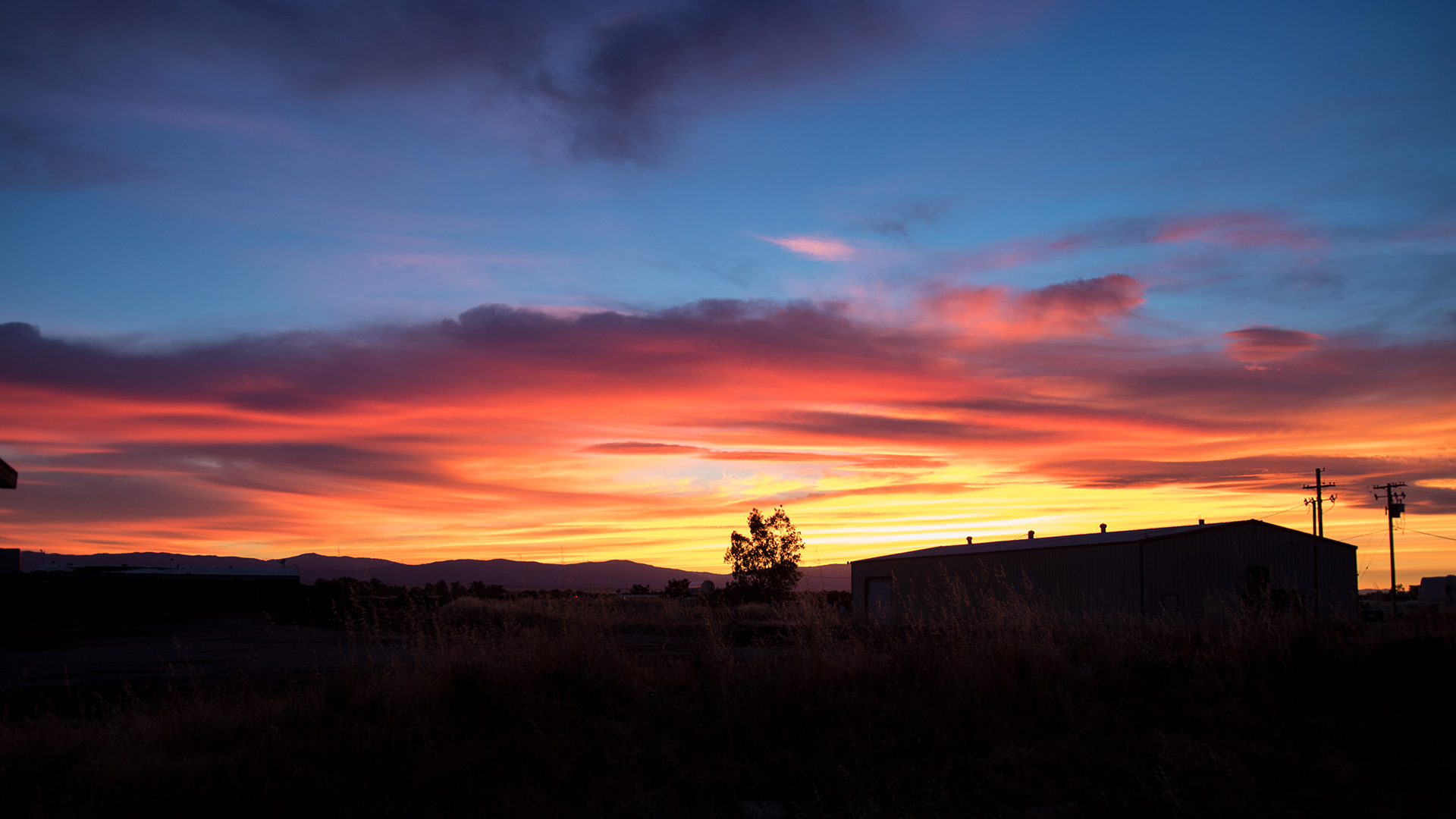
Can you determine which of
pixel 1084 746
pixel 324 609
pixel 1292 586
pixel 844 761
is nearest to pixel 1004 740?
pixel 1084 746

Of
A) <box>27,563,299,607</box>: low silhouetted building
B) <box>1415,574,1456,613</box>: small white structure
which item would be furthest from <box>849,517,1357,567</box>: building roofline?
<box>1415,574,1456,613</box>: small white structure

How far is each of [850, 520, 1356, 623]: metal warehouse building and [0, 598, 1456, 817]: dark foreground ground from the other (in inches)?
597

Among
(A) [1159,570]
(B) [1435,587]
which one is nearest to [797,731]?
(A) [1159,570]

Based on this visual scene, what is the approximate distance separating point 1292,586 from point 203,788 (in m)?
34.9

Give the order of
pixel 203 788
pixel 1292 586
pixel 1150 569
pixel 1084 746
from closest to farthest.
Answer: pixel 203 788, pixel 1084 746, pixel 1150 569, pixel 1292 586

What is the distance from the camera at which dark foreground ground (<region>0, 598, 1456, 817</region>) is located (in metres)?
7.12

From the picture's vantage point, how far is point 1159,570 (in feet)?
92.9

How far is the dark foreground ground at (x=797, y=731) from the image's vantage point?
712 centimetres

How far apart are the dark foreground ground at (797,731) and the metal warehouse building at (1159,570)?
15.2 metres

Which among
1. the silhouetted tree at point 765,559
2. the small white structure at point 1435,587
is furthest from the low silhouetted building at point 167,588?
the small white structure at point 1435,587

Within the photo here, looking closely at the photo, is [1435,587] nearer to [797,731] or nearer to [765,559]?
[765,559]

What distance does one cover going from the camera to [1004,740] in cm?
864

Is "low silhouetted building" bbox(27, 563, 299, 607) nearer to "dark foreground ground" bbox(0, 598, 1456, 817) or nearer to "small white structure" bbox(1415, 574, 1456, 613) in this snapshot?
"dark foreground ground" bbox(0, 598, 1456, 817)

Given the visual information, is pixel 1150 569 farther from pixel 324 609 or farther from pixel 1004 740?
pixel 324 609
